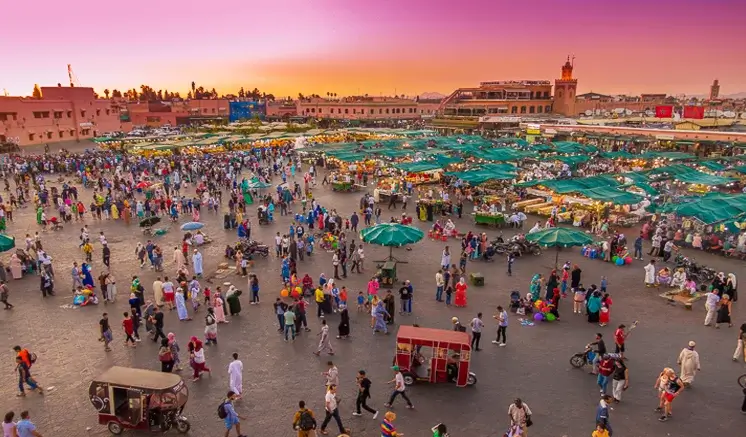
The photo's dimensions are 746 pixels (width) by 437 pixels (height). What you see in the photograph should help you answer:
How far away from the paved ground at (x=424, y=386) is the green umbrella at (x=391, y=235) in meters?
1.53

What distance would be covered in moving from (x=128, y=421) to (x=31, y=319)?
23.5 ft

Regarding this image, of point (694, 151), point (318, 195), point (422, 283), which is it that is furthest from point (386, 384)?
point (694, 151)

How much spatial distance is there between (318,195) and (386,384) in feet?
72.8

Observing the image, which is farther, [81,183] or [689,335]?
[81,183]

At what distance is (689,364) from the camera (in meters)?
9.38

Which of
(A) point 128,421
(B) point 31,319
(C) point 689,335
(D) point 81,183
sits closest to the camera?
(A) point 128,421

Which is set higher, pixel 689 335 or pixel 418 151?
pixel 418 151

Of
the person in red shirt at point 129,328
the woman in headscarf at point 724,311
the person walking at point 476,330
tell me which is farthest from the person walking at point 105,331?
the woman in headscarf at point 724,311

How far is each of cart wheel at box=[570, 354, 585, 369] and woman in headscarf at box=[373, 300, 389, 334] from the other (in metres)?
4.46

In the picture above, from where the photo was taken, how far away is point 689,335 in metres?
11.8

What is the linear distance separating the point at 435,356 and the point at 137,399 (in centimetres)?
563

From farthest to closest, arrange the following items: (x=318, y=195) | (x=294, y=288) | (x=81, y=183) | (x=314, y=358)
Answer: (x=81, y=183) < (x=318, y=195) < (x=294, y=288) < (x=314, y=358)

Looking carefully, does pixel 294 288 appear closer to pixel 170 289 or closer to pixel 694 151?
pixel 170 289

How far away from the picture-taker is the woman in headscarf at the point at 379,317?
12.0 meters
